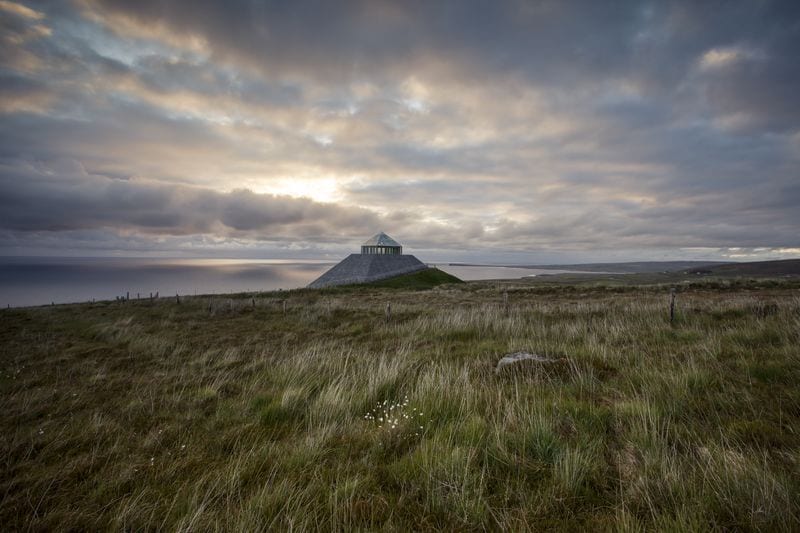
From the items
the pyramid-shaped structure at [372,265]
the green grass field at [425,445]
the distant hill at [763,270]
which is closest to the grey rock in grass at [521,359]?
the green grass field at [425,445]

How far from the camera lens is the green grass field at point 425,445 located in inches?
91.9

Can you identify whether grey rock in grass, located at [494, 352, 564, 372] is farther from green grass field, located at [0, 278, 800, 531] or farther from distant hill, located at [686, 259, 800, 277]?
distant hill, located at [686, 259, 800, 277]

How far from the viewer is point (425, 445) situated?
10.3ft

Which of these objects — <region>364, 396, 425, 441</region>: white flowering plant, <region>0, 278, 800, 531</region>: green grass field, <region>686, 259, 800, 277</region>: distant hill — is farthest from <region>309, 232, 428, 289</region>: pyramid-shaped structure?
<region>686, 259, 800, 277</region>: distant hill

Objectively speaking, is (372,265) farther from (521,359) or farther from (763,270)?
(763,270)

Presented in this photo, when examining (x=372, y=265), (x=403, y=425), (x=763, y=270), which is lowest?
(x=763, y=270)

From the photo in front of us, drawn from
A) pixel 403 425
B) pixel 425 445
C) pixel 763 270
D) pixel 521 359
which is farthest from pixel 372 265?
pixel 763 270

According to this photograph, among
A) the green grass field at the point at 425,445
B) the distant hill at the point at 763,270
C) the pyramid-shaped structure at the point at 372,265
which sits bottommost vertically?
the distant hill at the point at 763,270

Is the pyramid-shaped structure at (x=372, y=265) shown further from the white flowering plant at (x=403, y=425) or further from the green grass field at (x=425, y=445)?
the white flowering plant at (x=403, y=425)

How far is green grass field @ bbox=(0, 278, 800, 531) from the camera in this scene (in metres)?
2.33

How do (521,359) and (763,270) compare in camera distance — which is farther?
(763,270)

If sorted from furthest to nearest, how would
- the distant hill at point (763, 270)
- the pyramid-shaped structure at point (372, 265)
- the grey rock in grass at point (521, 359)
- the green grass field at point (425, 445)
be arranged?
the distant hill at point (763, 270) → the pyramid-shaped structure at point (372, 265) → the grey rock in grass at point (521, 359) → the green grass field at point (425, 445)

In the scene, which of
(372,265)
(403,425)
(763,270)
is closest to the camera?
(403,425)

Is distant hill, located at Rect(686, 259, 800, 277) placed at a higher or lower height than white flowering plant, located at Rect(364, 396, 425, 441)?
lower
